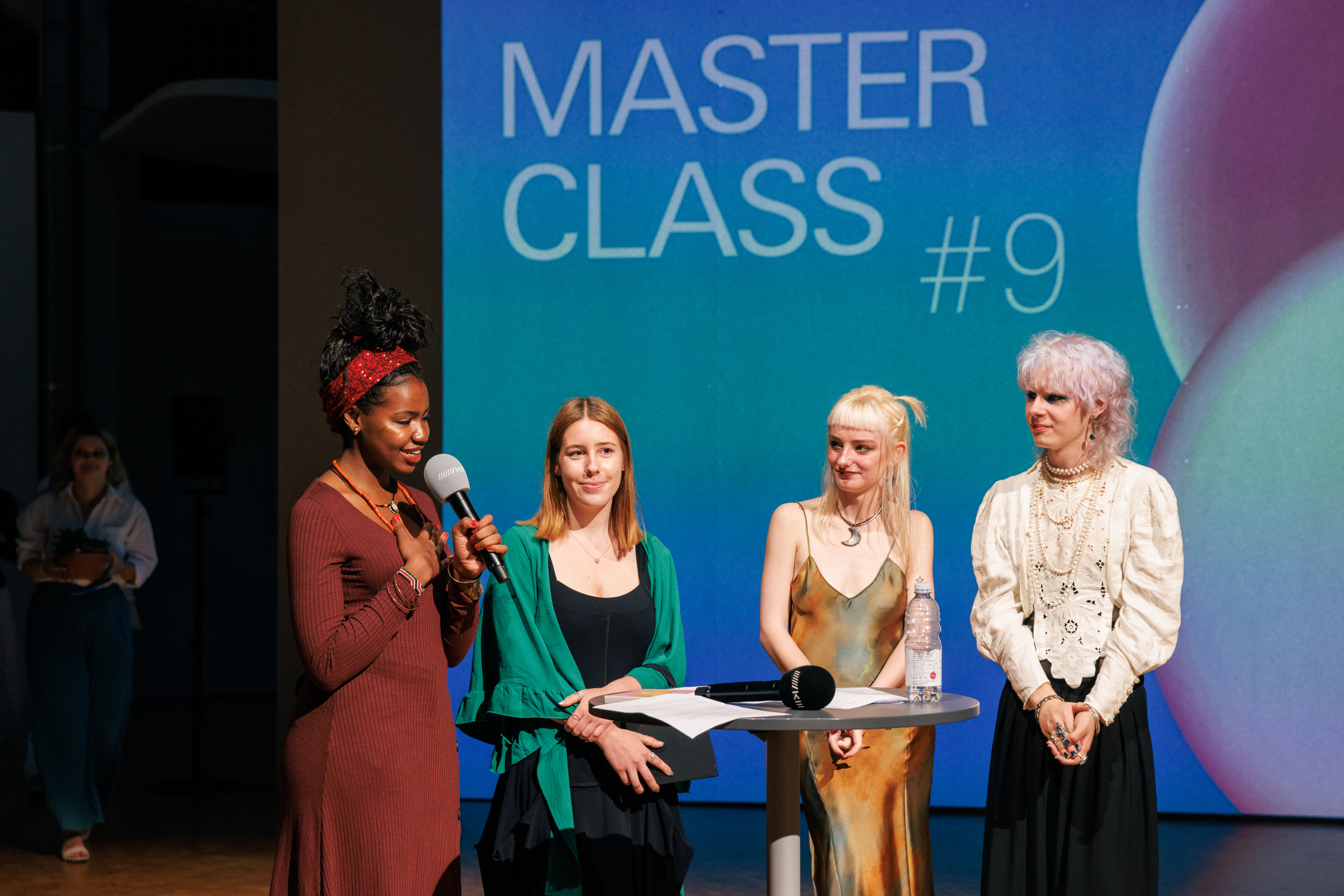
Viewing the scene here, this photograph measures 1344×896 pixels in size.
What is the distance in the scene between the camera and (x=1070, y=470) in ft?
9.78

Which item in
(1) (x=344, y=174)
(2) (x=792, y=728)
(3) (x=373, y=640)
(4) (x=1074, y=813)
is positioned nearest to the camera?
(2) (x=792, y=728)

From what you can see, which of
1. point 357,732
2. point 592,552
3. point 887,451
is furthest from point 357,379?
point 887,451

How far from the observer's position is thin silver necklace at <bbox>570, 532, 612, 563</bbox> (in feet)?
9.87

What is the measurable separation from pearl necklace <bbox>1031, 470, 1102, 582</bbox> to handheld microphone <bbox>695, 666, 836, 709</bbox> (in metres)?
0.71

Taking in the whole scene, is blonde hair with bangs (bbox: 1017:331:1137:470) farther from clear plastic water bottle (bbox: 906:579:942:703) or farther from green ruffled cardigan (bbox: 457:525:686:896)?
green ruffled cardigan (bbox: 457:525:686:896)

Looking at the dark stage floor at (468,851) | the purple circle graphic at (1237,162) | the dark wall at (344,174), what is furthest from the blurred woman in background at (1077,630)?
the dark wall at (344,174)

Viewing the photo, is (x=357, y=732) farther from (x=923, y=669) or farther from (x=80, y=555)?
(x=80, y=555)

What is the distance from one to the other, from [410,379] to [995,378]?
378cm

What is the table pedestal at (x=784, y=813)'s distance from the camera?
2717mm

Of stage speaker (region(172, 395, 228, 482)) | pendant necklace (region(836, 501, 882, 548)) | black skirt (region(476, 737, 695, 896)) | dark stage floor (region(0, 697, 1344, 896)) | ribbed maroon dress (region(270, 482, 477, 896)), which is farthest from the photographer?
stage speaker (region(172, 395, 228, 482))

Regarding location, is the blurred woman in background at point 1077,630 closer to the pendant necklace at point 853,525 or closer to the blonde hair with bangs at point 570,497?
the pendant necklace at point 853,525

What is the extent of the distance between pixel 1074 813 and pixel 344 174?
183 inches

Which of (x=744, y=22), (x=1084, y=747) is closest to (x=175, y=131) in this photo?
(x=744, y=22)

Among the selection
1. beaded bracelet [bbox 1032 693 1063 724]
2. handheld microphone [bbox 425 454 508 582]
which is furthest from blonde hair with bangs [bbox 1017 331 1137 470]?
handheld microphone [bbox 425 454 508 582]
